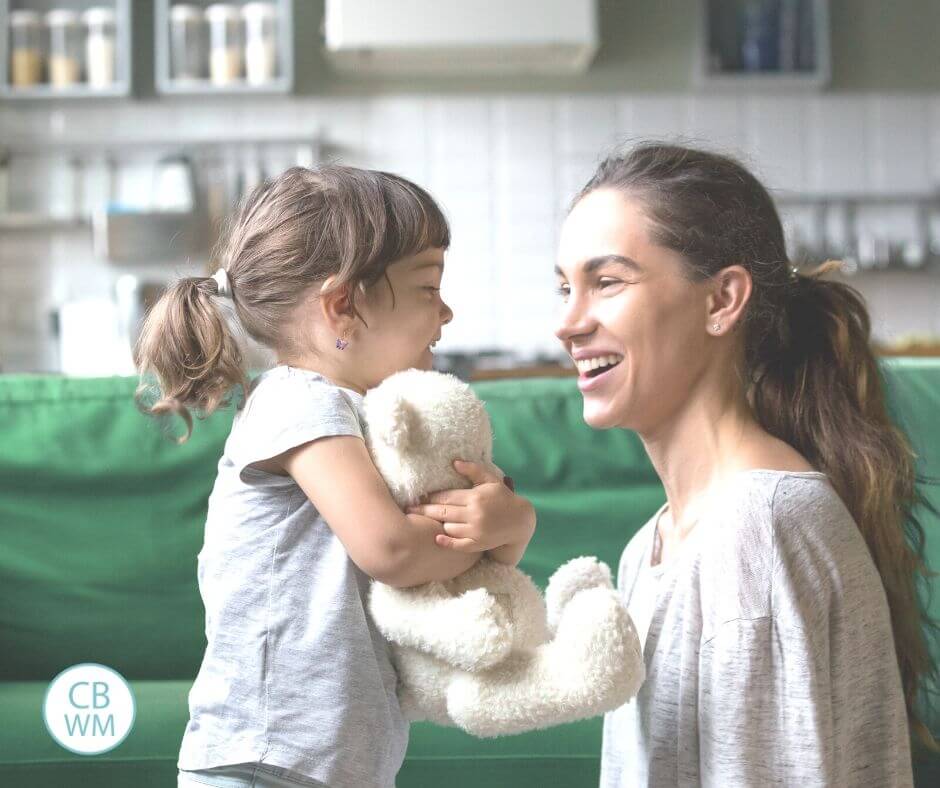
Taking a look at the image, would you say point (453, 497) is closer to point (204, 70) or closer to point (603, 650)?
point (603, 650)

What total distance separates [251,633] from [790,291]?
684mm

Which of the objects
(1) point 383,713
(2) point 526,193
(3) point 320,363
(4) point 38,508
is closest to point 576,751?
(1) point 383,713

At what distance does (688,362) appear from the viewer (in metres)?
1.24

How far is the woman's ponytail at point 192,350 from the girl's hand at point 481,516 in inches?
10.1

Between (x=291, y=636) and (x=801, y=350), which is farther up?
(x=801, y=350)

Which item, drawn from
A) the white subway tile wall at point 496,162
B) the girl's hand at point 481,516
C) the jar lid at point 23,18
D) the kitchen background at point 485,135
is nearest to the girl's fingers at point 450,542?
the girl's hand at point 481,516

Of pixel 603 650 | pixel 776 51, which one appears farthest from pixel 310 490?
pixel 776 51

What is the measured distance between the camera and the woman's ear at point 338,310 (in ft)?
3.62

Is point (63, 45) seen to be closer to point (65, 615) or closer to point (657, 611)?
point (65, 615)

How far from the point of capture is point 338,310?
3.66 feet

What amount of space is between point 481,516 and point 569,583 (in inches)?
6.4

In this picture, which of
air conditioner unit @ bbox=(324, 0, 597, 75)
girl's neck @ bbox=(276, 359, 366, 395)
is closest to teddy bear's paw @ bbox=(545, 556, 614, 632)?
girl's neck @ bbox=(276, 359, 366, 395)

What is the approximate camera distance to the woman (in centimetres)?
108

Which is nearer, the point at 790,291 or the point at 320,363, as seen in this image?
the point at 320,363
